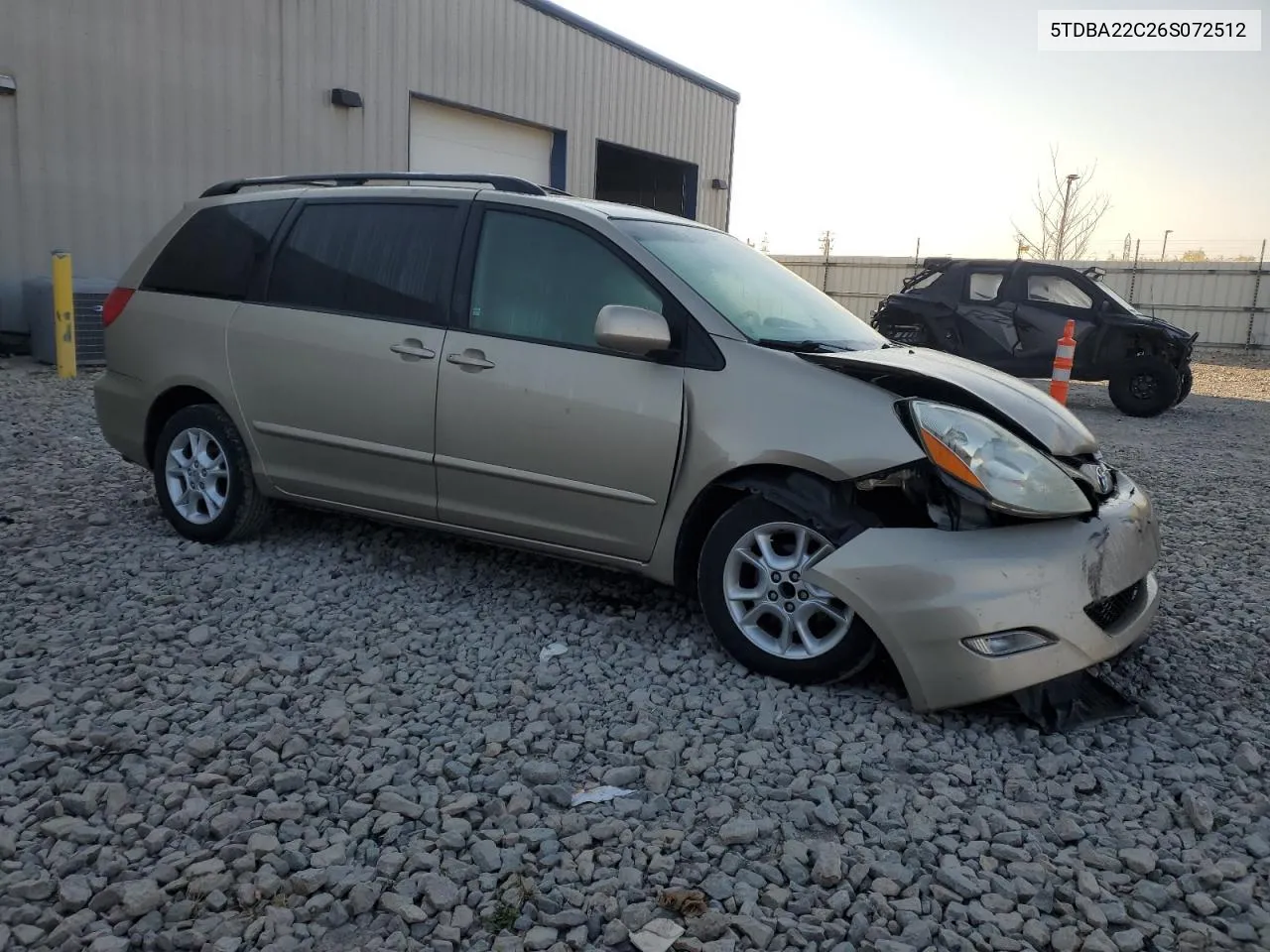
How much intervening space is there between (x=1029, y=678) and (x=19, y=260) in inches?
413

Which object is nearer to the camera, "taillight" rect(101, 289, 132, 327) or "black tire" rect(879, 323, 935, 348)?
"taillight" rect(101, 289, 132, 327)

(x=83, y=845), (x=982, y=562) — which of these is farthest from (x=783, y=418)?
(x=83, y=845)

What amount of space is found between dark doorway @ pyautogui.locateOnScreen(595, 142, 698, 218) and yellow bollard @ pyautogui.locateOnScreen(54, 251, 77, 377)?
11.3 m

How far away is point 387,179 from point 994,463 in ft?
10.6

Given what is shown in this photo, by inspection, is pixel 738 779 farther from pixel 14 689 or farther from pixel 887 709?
pixel 14 689

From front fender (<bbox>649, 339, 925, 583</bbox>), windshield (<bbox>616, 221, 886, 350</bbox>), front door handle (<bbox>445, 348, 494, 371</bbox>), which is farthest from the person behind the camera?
front door handle (<bbox>445, 348, 494, 371</bbox>)

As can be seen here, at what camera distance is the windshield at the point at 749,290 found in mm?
3779

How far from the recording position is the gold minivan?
3.12m

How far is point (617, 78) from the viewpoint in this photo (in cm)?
1700

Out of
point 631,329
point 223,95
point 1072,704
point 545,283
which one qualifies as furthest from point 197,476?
point 223,95

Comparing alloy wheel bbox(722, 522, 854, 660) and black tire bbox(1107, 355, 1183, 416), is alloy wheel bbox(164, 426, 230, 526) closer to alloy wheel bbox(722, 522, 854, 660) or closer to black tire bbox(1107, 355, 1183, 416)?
alloy wheel bbox(722, 522, 854, 660)

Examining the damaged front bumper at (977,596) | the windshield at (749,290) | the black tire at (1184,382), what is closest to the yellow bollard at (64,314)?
the windshield at (749,290)

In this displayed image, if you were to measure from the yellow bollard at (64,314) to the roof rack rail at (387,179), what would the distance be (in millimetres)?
5391

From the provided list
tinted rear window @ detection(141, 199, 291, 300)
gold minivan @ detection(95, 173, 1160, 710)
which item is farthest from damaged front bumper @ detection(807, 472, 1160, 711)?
tinted rear window @ detection(141, 199, 291, 300)
